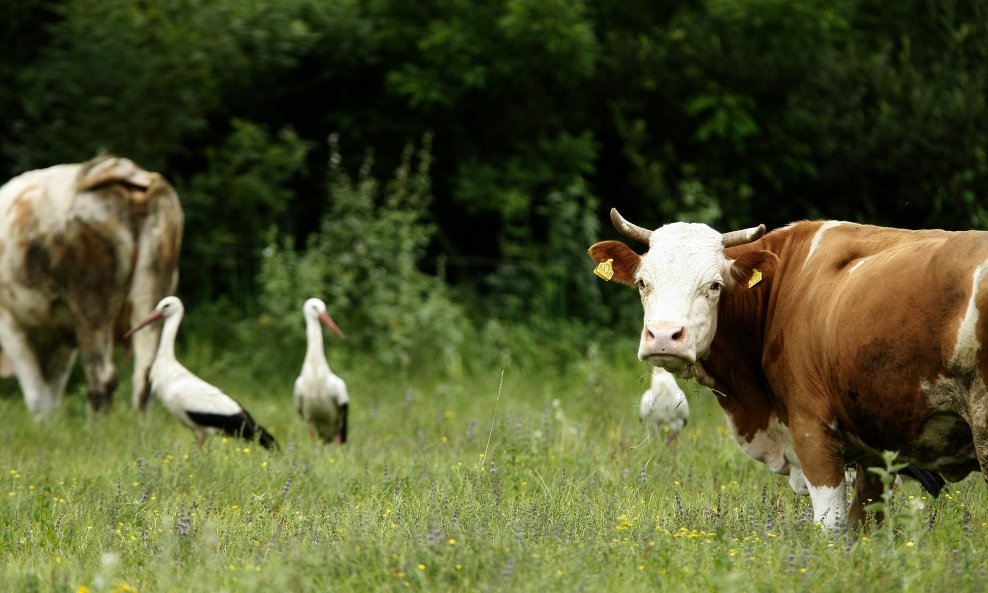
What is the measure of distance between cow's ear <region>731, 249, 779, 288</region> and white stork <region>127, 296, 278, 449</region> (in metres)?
3.54

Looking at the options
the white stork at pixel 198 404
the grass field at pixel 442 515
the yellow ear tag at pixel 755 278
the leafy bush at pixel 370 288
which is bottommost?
the leafy bush at pixel 370 288

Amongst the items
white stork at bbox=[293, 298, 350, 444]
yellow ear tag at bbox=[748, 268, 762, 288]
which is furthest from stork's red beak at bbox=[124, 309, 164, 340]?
yellow ear tag at bbox=[748, 268, 762, 288]

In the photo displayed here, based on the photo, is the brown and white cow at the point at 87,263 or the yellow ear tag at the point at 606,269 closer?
the yellow ear tag at the point at 606,269

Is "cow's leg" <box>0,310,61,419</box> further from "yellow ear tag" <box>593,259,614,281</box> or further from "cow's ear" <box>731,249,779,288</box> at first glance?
"cow's ear" <box>731,249,779,288</box>

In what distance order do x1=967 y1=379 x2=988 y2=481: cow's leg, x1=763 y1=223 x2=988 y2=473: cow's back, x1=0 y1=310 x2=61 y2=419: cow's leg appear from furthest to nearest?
x1=0 y1=310 x2=61 y2=419: cow's leg, x1=763 y1=223 x2=988 y2=473: cow's back, x1=967 y1=379 x2=988 y2=481: cow's leg

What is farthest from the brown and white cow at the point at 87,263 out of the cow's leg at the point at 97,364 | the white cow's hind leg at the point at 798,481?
the white cow's hind leg at the point at 798,481

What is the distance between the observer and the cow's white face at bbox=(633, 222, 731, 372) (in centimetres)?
523

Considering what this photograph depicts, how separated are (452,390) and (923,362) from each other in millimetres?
6539

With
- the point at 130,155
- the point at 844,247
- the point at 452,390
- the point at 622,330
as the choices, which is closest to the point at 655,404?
the point at 452,390

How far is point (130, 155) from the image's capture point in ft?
41.7

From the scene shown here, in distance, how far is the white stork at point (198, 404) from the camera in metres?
8.38

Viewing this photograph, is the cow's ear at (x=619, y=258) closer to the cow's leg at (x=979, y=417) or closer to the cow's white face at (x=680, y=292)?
the cow's white face at (x=680, y=292)

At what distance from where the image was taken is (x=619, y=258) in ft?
19.4

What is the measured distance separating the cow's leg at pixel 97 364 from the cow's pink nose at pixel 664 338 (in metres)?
5.45
